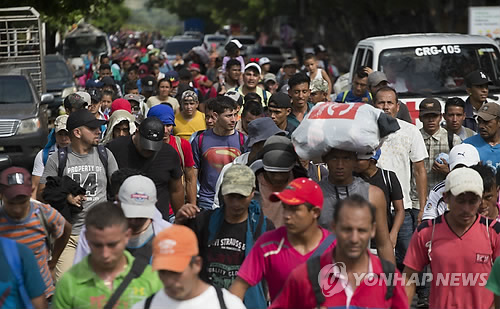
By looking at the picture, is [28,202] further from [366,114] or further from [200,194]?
[200,194]

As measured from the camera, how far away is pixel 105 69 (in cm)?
1891

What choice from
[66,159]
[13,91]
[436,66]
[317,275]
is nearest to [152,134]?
[66,159]

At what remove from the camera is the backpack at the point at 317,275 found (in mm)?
4785

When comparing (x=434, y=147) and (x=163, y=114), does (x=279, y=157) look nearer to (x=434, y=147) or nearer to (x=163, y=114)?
(x=163, y=114)

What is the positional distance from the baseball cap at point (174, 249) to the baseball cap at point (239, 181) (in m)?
1.49

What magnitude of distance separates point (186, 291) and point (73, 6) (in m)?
23.3

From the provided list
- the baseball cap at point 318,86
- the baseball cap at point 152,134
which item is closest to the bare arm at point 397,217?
the baseball cap at point 152,134

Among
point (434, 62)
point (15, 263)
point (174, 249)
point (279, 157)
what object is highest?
point (174, 249)

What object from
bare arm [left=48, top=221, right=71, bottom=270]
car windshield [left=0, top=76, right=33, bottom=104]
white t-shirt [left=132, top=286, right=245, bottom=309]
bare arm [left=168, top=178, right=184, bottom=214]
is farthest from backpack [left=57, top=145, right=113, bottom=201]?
car windshield [left=0, top=76, right=33, bottom=104]

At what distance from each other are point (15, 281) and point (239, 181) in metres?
1.45

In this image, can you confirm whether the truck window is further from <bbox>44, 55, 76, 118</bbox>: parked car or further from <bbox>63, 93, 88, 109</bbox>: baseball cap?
<bbox>44, 55, 76, 118</bbox>: parked car

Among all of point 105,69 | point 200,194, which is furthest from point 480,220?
point 105,69

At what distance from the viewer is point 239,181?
6.15m

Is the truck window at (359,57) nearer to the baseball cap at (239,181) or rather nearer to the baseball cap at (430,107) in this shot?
the baseball cap at (430,107)
